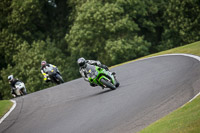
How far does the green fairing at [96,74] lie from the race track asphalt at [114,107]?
0.56 m

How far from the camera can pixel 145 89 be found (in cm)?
1152

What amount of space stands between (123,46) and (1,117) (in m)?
24.9

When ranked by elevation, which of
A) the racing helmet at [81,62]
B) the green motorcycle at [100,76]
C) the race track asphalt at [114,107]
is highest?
the racing helmet at [81,62]

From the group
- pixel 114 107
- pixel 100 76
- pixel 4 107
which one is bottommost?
pixel 4 107

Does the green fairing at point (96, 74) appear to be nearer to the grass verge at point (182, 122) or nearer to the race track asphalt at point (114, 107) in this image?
the race track asphalt at point (114, 107)

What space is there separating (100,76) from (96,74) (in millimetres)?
157

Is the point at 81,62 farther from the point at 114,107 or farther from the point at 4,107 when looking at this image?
the point at 4,107

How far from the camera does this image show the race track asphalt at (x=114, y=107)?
8.46 meters

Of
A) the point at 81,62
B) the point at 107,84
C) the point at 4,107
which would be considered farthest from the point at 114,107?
the point at 4,107

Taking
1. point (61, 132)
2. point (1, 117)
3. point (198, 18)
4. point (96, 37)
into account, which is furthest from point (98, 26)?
point (61, 132)

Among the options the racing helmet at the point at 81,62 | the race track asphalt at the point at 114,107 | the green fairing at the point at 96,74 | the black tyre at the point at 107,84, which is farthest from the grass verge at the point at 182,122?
the racing helmet at the point at 81,62

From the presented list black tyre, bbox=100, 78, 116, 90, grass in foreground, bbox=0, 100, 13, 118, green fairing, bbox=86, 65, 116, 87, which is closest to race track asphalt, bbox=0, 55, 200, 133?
black tyre, bbox=100, 78, 116, 90

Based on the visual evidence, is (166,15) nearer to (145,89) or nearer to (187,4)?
(187,4)

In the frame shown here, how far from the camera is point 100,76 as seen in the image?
12758mm
